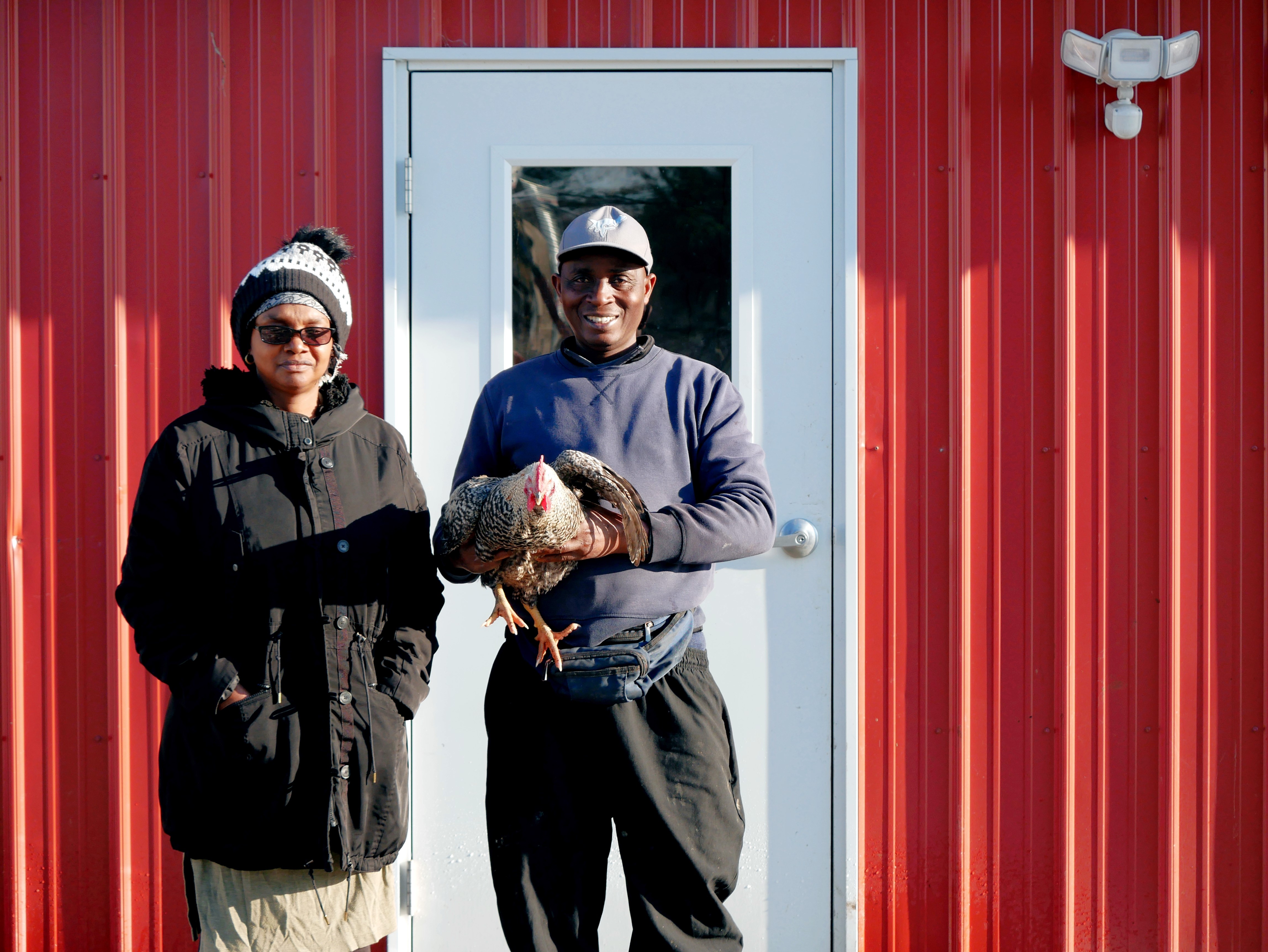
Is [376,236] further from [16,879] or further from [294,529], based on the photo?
[16,879]

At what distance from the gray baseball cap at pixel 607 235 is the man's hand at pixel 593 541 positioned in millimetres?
503

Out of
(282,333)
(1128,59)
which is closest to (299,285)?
(282,333)

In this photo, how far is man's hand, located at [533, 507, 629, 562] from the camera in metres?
1.66

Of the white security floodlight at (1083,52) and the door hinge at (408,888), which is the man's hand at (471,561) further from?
the white security floodlight at (1083,52)

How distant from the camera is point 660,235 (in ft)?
8.78

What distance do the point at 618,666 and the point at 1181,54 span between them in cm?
231

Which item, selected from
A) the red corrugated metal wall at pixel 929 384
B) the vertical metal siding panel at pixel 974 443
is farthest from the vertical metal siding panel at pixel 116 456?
the vertical metal siding panel at pixel 974 443

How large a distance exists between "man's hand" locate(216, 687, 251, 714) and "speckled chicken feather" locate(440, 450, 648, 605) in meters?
0.43

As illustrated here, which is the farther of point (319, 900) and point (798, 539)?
point (798, 539)

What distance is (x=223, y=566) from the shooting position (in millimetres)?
1671

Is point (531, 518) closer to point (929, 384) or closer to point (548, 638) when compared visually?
point (548, 638)

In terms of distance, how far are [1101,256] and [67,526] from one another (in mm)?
3075

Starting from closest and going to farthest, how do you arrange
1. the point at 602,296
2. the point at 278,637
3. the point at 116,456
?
the point at 278,637
the point at 602,296
the point at 116,456

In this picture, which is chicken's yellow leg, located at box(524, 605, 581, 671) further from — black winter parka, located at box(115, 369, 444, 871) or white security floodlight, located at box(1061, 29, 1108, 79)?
white security floodlight, located at box(1061, 29, 1108, 79)
